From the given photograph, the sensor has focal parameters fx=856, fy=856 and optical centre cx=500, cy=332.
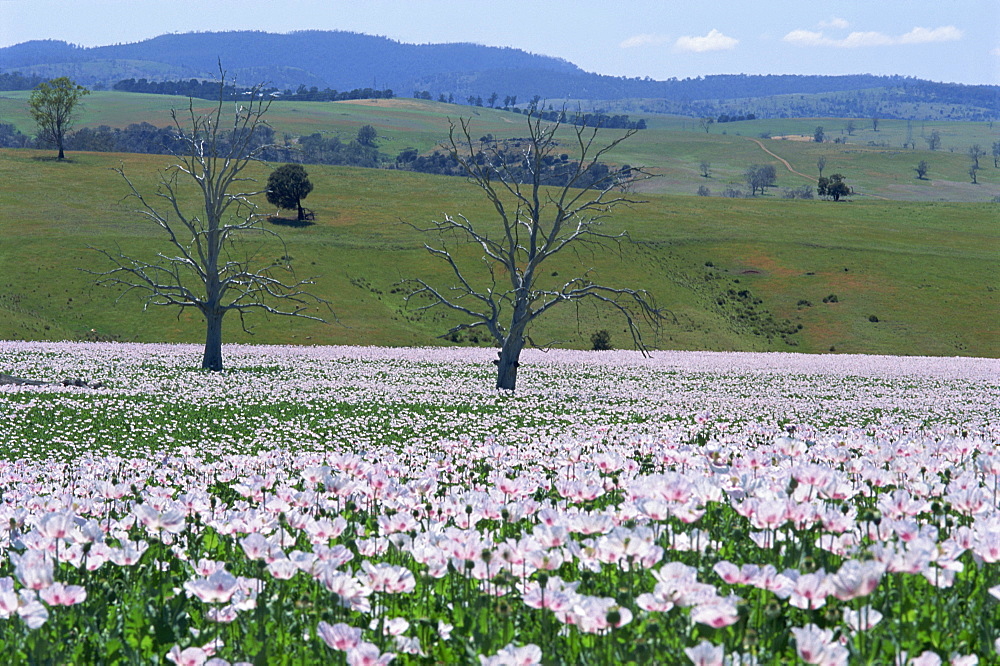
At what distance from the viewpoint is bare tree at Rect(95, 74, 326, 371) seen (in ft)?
118

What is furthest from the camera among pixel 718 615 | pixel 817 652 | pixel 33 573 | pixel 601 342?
pixel 601 342

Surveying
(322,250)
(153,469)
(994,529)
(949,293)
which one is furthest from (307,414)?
(949,293)

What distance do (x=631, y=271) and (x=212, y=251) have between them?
57.6 metres

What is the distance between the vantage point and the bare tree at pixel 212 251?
118 ft

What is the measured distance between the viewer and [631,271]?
88.4 metres

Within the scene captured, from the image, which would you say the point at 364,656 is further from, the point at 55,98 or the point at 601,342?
the point at 55,98

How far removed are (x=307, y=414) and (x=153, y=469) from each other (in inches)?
457

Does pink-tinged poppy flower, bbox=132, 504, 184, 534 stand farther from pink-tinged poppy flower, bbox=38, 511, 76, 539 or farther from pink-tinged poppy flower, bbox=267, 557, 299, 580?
pink-tinged poppy flower, bbox=267, 557, 299, 580

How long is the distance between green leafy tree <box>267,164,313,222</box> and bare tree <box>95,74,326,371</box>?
437 cm

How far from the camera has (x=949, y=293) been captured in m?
85.0

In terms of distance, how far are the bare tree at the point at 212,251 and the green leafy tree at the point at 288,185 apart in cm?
437

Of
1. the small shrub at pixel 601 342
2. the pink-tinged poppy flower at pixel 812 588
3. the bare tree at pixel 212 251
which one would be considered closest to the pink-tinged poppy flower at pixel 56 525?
the pink-tinged poppy flower at pixel 812 588

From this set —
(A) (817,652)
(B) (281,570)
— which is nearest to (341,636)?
(B) (281,570)

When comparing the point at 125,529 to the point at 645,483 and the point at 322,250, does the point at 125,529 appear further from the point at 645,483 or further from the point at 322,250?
the point at 322,250
